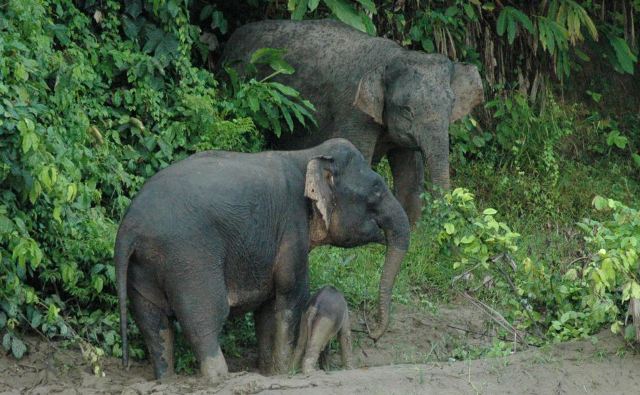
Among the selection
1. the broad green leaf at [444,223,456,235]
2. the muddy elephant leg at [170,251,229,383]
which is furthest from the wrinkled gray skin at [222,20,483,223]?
the muddy elephant leg at [170,251,229,383]

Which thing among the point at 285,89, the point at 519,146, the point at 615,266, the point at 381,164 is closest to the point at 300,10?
the point at 285,89

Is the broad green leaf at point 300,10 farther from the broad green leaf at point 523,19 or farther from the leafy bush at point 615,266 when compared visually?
the leafy bush at point 615,266

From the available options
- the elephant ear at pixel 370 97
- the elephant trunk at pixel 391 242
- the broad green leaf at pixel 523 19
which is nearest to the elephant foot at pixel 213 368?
the elephant trunk at pixel 391 242

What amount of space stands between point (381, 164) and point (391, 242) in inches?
138

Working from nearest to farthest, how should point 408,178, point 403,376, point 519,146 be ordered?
point 403,376 → point 408,178 → point 519,146

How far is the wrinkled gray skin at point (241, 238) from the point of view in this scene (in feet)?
25.4

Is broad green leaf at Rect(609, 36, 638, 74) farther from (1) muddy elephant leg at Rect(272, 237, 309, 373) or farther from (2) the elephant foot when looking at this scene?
(2) the elephant foot

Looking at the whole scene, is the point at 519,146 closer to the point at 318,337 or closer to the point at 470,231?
the point at 470,231

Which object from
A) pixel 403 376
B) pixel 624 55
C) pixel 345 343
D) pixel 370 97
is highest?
pixel 370 97

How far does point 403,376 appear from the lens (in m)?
7.42

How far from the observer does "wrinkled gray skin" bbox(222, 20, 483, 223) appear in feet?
35.8

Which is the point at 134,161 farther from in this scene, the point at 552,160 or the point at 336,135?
the point at 552,160

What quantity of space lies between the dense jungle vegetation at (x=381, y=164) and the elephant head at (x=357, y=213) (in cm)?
30

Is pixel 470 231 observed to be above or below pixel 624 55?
above
